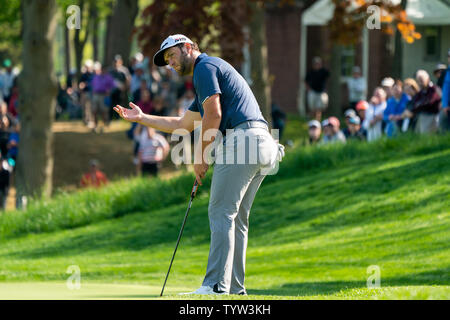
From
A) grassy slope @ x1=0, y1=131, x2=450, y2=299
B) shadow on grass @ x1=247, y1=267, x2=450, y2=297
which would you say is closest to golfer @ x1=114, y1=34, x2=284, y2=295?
grassy slope @ x1=0, y1=131, x2=450, y2=299

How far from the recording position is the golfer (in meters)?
6.91

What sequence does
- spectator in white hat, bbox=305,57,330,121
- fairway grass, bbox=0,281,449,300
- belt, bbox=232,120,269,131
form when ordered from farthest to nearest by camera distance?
spectator in white hat, bbox=305,57,330,121, belt, bbox=232,120,269,131, fairway grass, bbox=0,281,449,300

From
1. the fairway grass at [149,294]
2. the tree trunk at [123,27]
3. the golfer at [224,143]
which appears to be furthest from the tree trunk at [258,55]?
the golfer at [224,143]

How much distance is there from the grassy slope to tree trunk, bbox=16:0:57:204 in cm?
193

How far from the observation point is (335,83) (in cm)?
2972

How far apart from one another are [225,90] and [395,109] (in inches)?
419

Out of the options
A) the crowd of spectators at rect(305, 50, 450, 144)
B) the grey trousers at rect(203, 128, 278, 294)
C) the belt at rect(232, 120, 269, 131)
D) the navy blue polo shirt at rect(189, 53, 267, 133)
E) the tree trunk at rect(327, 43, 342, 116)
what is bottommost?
the tree trunk at rect(327, 43, 342, 116)

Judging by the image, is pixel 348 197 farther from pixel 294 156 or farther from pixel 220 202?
pixel 220 202

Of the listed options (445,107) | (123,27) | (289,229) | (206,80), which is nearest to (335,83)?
(123,27)

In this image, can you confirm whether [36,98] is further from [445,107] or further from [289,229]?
[445,107]

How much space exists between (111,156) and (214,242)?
19076mm

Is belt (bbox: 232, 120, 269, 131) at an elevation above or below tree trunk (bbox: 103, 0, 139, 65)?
above

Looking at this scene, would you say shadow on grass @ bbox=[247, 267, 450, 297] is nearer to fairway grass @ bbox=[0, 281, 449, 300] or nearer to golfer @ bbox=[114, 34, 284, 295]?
fairway grass @ bbox=[0, 281, 449, 300]

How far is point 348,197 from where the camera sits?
1492 centimetres
